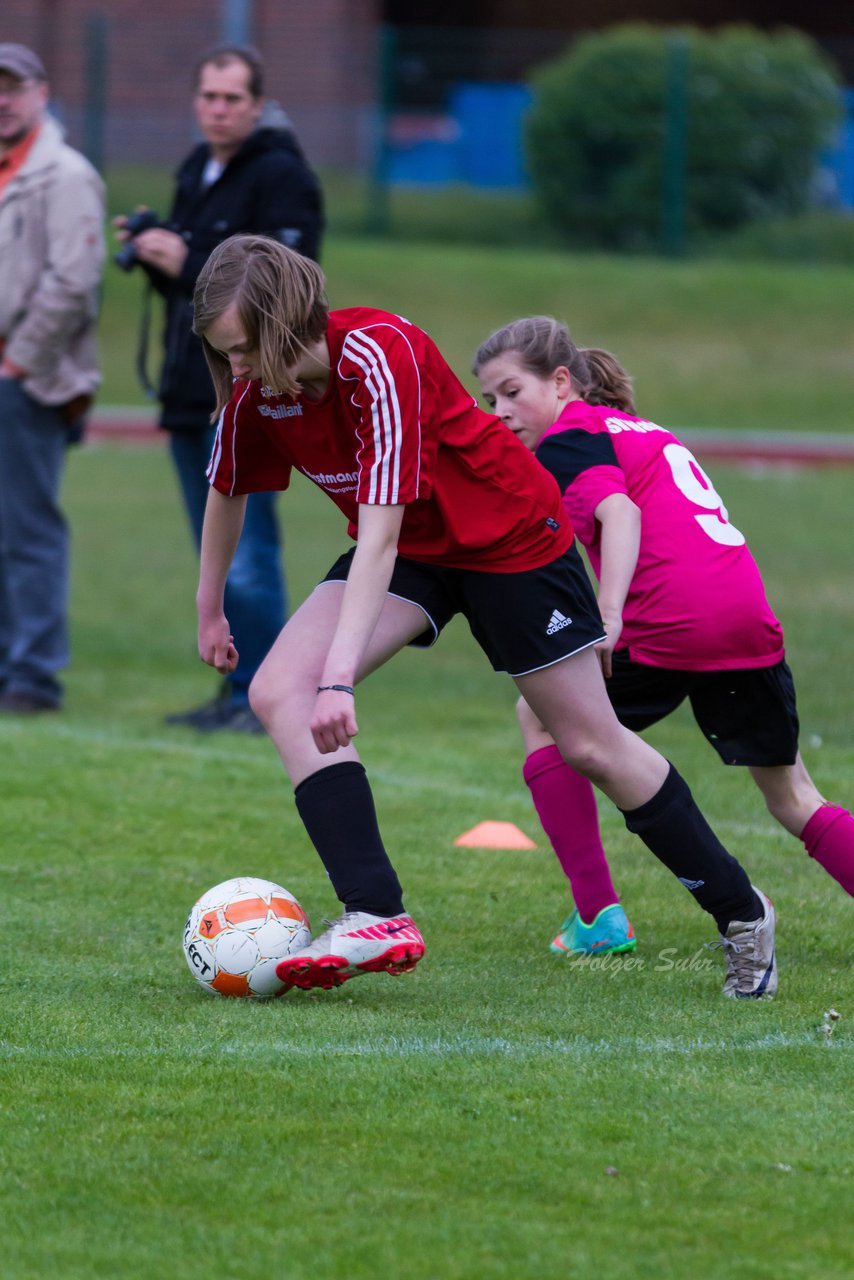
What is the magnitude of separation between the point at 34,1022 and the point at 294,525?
9557mm

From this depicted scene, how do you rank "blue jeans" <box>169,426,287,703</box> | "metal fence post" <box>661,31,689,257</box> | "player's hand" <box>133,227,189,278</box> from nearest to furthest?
"player's hand" <box>133,227,189,278</box> → "blue jeans" <box>169,426,287,703</box> → "metal fence post" <box>661,31,689,257</box>

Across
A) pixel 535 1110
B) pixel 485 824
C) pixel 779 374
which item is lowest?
pixel 779 374

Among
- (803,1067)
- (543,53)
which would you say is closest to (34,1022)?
(803,1067)

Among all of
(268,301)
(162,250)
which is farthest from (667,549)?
(162,250)

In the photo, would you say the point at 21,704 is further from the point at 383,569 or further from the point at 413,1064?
the point at 413,1064

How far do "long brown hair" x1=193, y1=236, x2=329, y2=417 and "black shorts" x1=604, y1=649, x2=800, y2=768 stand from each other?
1211 millimetres

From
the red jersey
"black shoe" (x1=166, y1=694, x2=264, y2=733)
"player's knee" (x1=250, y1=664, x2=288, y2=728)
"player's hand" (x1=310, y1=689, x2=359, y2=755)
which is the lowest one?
"black shoe" (x1=166, y1=694, x2=264, y2=733)

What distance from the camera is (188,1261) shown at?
9.38 ft

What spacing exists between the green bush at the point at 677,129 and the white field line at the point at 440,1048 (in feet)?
71.0

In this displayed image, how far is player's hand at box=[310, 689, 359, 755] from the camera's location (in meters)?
3.77

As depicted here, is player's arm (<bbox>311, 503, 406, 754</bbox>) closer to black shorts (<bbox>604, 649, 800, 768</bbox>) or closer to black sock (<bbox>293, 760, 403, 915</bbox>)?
black sock (<bbox>293, 760, 403, 915</bbox>)

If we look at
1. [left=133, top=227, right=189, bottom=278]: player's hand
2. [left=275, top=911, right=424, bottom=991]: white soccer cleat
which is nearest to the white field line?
[left=275, top=911, right=424, bottom=991]: white soccer cleat

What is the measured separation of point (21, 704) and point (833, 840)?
408cm

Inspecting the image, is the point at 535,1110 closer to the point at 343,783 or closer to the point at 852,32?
the point at 343,783
